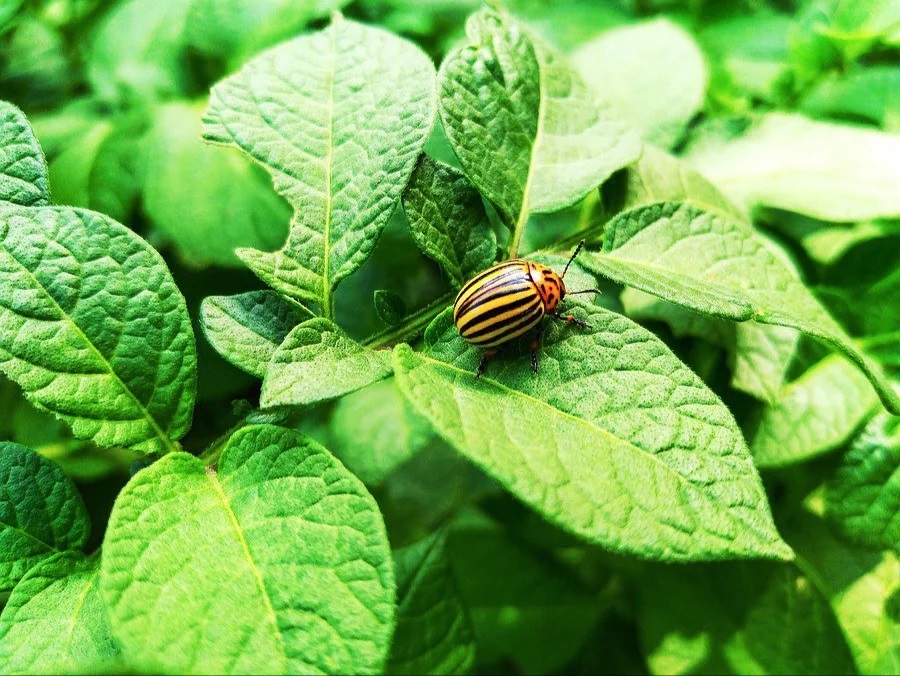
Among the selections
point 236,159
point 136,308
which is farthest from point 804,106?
point 136,308

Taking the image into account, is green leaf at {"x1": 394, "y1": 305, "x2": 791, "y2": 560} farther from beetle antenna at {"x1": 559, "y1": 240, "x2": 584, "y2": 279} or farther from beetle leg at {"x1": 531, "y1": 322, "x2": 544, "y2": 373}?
beetle antenna at {"x1": 559, "y1": 240, "x2": 584, "y2": 279}

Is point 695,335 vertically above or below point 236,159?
below

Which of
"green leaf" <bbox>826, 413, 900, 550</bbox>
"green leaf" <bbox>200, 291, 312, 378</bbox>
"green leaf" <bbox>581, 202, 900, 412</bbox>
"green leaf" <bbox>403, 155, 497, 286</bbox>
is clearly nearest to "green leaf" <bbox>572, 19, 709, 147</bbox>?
"green leaf" <bbox>581, 202, 900, 412</bbox>

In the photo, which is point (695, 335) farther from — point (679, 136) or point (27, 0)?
point (27, 0)

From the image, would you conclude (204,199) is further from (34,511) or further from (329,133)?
(34,511)

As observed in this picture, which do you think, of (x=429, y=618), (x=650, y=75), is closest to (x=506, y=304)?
(x=429, y=618)

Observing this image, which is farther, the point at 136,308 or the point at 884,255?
the point at 884,255
